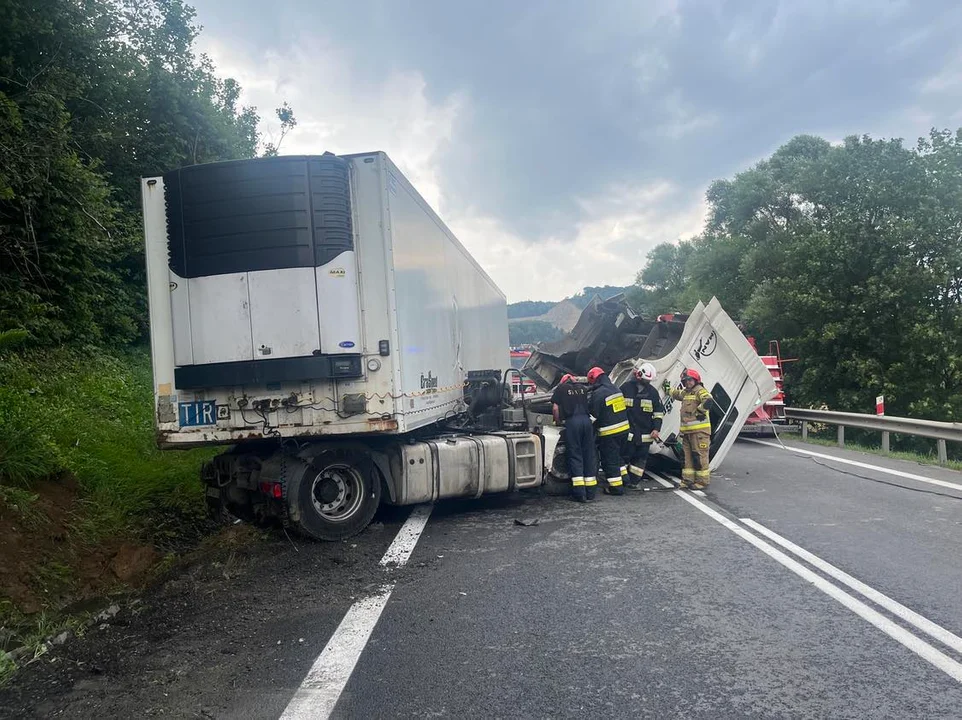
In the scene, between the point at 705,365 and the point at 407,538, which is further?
the point at 705,365

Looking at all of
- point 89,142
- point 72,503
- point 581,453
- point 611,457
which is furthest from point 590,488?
point 89,142

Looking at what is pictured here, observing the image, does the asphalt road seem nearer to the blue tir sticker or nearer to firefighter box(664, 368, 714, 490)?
the blue tir sticker

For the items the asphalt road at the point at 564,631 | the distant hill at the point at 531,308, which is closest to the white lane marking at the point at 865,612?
the asphalt road at the point at 564,631

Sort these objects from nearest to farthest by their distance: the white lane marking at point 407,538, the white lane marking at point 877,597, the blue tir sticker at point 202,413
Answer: the white lane marking at point 877,597 < the white lane marking at point 407,538 < the blue tir sticker at point 202,413

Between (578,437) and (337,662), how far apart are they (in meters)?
5.40

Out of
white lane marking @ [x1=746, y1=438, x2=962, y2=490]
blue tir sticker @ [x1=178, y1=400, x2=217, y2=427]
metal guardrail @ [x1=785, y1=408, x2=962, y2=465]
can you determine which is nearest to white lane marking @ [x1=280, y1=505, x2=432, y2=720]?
blue tir sticker @ [x1=178, y1=400, x2=217, y2=427]

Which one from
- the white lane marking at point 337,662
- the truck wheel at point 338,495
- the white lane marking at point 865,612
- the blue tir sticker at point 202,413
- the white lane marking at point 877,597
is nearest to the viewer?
the white lane marking at point 337,662

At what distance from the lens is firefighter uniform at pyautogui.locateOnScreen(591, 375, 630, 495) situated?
8.95 m

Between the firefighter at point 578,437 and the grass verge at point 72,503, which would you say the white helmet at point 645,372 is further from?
the grass verge at point 72,503

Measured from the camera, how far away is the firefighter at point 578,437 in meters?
8.58

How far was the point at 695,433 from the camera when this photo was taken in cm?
924

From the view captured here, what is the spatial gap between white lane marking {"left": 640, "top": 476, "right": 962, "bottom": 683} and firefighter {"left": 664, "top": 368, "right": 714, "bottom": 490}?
7.60 feet

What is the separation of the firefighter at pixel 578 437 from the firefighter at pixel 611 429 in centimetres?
22

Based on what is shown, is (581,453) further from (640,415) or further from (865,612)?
(865,612)
